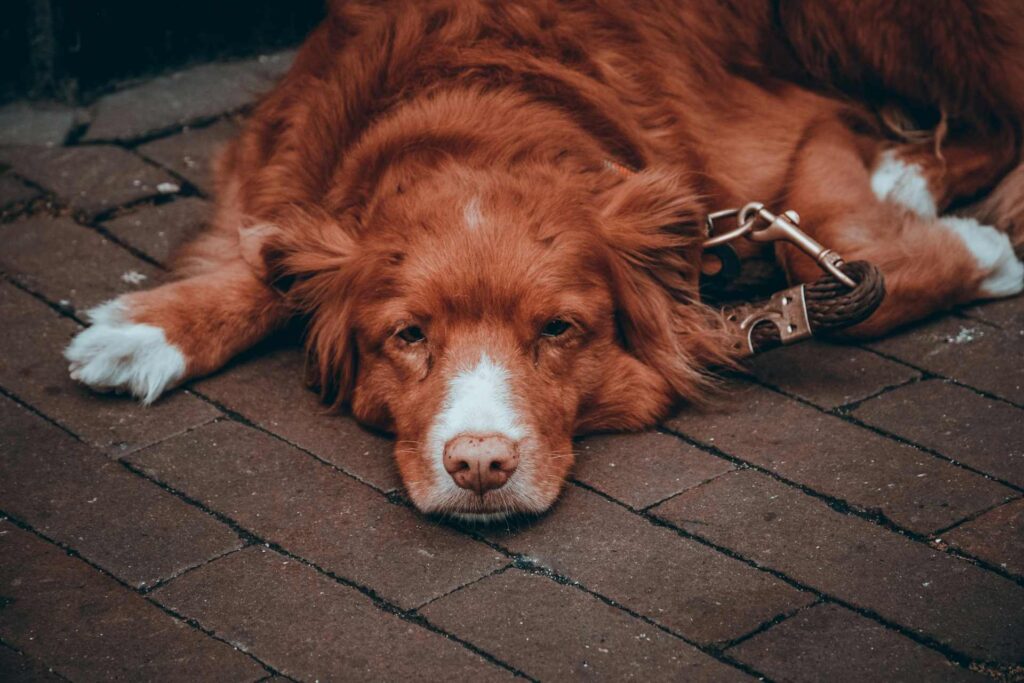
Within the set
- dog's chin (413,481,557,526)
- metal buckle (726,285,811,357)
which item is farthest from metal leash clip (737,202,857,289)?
dog's chin (413,481,557,526)

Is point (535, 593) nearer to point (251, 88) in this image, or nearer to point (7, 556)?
point (7, 556)

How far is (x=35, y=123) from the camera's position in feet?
16.9

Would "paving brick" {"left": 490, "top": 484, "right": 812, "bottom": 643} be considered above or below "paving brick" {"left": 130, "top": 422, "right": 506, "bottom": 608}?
above

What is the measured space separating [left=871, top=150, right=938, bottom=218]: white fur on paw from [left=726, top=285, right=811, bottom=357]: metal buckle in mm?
960

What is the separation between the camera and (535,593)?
2.89 metres

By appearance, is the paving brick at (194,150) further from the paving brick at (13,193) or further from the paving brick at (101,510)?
the paving brick at (101,510)

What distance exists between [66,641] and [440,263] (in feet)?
4.16

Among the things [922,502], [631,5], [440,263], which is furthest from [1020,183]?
[440,263]

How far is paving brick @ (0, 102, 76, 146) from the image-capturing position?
506 centimetres

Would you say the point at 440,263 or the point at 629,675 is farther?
the point at 440,263

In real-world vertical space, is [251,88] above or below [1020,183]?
below

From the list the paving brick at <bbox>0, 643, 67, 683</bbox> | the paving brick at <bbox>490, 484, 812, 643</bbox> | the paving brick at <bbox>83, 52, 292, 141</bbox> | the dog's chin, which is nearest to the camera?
the paving brick at <bbox>0, 643, 67, 683</bbox>

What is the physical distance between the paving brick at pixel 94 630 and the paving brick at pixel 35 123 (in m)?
2.51

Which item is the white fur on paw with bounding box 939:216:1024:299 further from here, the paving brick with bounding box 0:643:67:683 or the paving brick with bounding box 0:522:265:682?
the paving brick with bounding box 0:643:67:683
